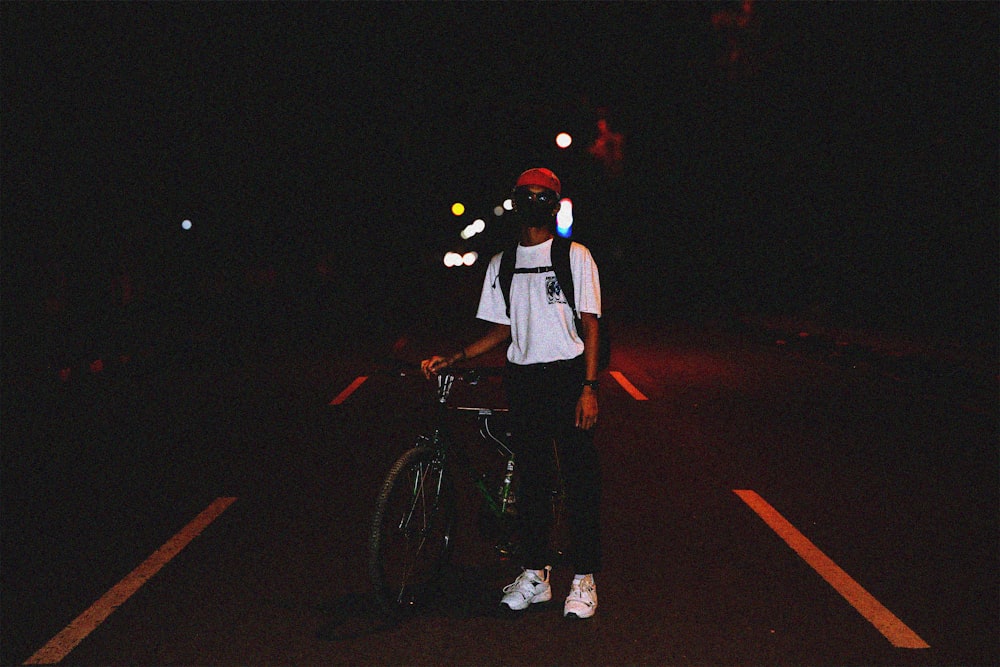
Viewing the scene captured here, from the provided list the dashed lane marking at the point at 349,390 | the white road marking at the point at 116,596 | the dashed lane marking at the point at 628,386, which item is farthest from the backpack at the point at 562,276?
the dashed lane marking at the point at 628,386

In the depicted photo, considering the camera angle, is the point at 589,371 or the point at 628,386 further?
the point at 628,386

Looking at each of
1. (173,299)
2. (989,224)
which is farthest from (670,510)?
(173,299)

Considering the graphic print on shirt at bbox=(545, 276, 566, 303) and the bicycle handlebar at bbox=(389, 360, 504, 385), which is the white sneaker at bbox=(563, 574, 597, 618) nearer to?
the bicycle handlebar at bbox=(389, 360, 504, 385)

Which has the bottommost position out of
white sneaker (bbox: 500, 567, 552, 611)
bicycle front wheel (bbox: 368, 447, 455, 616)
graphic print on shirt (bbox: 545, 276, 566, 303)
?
white sneaker (bbox: 500, 567, 552, 611)

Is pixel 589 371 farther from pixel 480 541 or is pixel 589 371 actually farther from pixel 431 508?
pixel 480 541

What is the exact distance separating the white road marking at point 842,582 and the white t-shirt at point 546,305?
1847 millimetres

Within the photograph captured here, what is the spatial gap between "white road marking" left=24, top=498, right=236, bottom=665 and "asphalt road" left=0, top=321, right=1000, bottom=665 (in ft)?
0.11

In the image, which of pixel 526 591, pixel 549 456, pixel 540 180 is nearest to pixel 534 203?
pixel 540 180

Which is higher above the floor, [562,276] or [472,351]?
[562,276]

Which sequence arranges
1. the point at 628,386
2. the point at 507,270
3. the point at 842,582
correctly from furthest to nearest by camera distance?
the point at 628,386
the point at 842,582
the point at 507,270

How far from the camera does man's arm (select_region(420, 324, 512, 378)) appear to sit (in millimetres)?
4695

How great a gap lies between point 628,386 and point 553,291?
877cm

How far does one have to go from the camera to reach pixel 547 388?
4.69 m

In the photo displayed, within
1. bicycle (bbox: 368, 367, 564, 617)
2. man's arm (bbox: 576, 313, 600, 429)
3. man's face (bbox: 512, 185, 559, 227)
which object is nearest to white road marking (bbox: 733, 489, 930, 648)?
bicycle (bbox: 368, 367, 564, 617)
